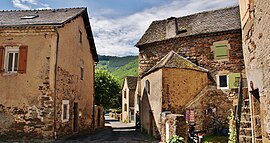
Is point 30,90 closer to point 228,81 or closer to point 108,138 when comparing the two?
point 108,138

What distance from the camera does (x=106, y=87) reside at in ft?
110

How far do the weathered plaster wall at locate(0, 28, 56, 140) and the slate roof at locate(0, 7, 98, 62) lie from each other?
36 centimetres

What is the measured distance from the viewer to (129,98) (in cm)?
3794

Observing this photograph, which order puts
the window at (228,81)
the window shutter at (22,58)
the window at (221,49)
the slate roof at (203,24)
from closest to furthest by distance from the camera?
the window shutter at (22,58)
the window at (228,81)
the window at (221,49)
the slate roof at (203,24)

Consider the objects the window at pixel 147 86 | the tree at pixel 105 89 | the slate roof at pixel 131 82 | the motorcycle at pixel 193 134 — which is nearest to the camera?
the motorcycle at pixel 193 134

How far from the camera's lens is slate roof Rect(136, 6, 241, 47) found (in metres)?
17.0

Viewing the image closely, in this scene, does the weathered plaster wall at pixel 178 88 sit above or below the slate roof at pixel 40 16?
below

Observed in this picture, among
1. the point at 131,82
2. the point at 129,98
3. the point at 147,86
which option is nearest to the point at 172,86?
the point at 147,86

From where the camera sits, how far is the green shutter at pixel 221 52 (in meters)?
16.7

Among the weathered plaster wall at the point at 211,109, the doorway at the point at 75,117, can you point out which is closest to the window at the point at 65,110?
the doorway at the point at 75,117

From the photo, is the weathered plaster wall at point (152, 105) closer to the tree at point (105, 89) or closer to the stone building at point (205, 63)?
the stone building at point (205, 63)

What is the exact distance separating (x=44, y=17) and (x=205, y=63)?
35.0ft

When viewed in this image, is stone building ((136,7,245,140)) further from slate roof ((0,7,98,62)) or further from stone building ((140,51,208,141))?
slate roof ((0,7,98,62))

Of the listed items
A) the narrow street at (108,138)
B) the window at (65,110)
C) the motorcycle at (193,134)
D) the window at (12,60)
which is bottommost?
the narrow street at (108,138)
